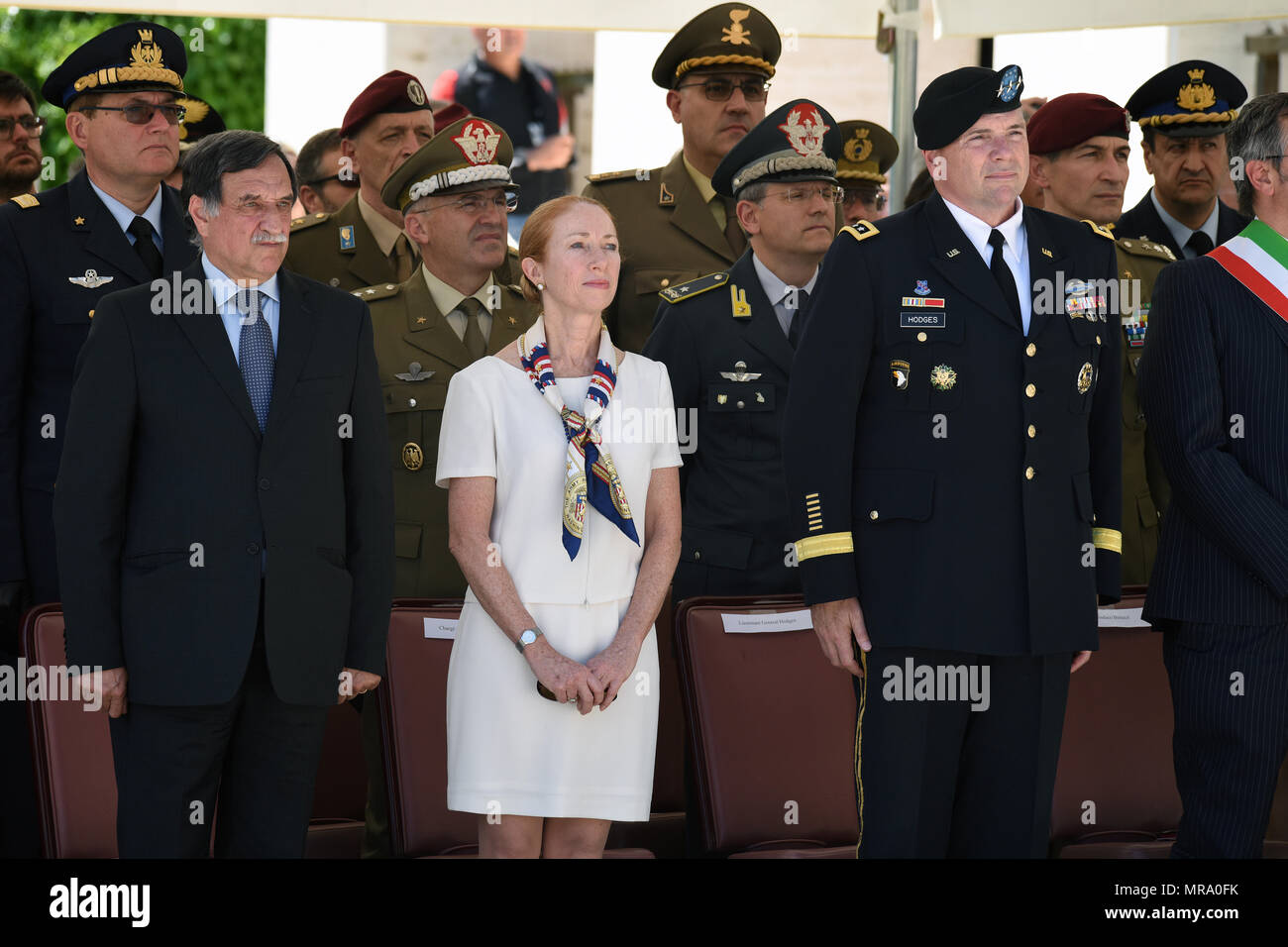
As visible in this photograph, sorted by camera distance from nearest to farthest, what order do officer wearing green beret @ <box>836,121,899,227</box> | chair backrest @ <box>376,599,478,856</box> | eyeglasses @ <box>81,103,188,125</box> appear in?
chair backrest @ <box>376,599,478,856</box> < eyeglasses @ <box>81,103,188,125</box> < officer wearing green beret @ <box>836,121,899,227</box>

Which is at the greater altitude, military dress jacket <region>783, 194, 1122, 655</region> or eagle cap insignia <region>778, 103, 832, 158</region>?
eagle cap insignia <region>778, 103, 832, 158</region>

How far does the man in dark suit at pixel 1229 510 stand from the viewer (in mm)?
3248

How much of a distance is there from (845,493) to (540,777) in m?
0.81

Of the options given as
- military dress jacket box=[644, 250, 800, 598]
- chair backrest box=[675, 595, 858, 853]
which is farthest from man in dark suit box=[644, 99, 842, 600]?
chair backrest box=[675, 595, 858, 853]

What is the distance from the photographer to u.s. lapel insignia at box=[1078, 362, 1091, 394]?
312cm

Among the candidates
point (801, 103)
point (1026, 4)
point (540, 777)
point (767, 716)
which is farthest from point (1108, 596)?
point (1026, 4)

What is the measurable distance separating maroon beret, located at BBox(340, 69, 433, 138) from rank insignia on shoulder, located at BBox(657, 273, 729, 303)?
1414mm

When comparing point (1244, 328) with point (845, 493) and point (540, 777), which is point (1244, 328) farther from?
point (540, 777)

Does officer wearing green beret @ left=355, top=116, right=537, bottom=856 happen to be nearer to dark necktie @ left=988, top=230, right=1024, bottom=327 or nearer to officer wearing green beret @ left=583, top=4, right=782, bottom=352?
officer wearing green beret @ left=583, top=4, right=782, bottom=352

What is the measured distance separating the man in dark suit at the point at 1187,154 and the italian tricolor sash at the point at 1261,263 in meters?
1.60

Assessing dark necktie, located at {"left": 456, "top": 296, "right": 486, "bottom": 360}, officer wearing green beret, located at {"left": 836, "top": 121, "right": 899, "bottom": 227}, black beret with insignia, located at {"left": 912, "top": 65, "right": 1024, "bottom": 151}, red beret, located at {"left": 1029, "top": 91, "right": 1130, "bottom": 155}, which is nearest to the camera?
black beret with insignia, located at {"left": 912, "top": 65, "right": 1024, "bottom": 151}

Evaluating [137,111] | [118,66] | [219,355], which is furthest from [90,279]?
[219,355]

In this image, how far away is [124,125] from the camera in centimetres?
388

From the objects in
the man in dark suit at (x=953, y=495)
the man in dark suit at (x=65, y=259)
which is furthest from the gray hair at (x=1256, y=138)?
the man in dark suit at (x=65, y=259)
